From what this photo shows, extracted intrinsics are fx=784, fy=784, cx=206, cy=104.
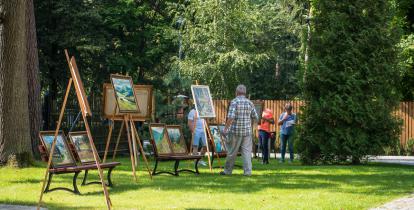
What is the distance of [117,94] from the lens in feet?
54.3

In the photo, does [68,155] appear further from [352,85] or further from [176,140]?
[352,85]

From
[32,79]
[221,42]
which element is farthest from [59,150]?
[221,42]

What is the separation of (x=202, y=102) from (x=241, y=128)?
106 inches

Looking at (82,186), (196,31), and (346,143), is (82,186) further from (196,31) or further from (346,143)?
(196,31)

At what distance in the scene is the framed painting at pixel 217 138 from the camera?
20578 millimetres

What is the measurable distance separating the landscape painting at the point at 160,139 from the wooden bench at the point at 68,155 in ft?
9.20

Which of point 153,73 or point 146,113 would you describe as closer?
point 146,113

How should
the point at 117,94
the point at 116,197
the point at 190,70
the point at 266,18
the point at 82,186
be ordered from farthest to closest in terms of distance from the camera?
the point at 266,18 → the point at 190,70 → the point at 117,94 → the point at 82,186 → the point at 116,197

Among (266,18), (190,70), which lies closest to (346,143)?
(190,70)

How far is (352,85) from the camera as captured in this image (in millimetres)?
22922

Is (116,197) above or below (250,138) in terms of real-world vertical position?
below

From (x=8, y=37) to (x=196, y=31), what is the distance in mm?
23646

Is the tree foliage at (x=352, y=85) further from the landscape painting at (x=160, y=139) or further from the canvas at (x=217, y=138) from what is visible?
the landscape painting at (x=160, y=139)

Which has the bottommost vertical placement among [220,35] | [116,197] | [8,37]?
[116,197]
